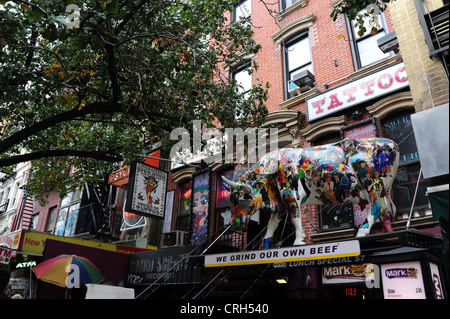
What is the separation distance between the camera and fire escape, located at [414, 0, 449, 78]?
645cm

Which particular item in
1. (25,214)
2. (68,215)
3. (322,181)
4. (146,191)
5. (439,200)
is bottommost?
(439,200)

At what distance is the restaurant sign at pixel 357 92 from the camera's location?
9.07 m

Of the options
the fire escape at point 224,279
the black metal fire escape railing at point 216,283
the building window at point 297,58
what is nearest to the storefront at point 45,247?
the fire escape at point 224,279

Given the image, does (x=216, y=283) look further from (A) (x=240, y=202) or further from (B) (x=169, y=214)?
(B) (x=169, y=214)

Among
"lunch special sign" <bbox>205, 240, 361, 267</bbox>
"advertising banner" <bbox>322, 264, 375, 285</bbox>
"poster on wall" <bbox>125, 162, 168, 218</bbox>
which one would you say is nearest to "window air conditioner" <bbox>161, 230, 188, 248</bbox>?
"poster on wall" <bbox>125, 162, 168, 218</bbox>

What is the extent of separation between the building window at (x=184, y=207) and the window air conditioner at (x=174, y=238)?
16.5 inches

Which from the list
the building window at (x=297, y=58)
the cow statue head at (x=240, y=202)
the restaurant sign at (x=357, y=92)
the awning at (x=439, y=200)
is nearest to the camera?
the awning at (x=439, y=200)

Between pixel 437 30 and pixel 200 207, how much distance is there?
29.5 feet

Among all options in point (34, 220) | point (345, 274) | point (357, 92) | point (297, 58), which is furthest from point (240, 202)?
point (34, 220)

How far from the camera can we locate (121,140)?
13914 mm

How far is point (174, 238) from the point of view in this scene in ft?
44.5

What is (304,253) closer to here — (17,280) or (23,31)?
(23,31)

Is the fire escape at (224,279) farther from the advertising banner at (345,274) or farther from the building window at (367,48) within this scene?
the building window at (367,48)
